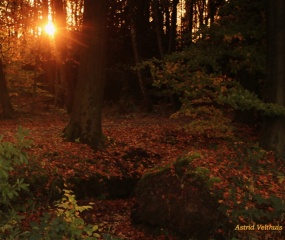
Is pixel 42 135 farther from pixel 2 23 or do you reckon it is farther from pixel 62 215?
pixel 62 215

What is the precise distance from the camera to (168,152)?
1380 centimetres

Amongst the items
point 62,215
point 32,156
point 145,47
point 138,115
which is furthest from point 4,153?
point 145,47

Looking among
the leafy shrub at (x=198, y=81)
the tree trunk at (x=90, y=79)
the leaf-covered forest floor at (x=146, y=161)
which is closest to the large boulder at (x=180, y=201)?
the leaf-covered forest floor at (x=146, y=161)

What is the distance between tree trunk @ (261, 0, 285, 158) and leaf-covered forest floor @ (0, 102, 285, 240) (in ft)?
1.64

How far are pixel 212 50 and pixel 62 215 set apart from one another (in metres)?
9.42

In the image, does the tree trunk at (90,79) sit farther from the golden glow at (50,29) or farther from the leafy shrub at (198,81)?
the golden glow at (50,29)

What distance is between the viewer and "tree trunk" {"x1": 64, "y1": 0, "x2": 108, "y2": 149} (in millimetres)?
12672

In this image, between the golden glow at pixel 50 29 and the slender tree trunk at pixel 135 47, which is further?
the slender tree trunk at pixel 135 47

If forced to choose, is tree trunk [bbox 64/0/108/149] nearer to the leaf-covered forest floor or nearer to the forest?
the forest

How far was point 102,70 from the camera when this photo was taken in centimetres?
1305

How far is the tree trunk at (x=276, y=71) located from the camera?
10656 mm

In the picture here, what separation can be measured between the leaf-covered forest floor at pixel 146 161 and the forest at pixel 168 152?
37 mm

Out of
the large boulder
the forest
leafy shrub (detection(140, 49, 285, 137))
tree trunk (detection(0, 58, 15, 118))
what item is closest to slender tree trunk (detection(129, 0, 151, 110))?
the forest

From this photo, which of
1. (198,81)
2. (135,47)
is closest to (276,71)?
(198,81)
